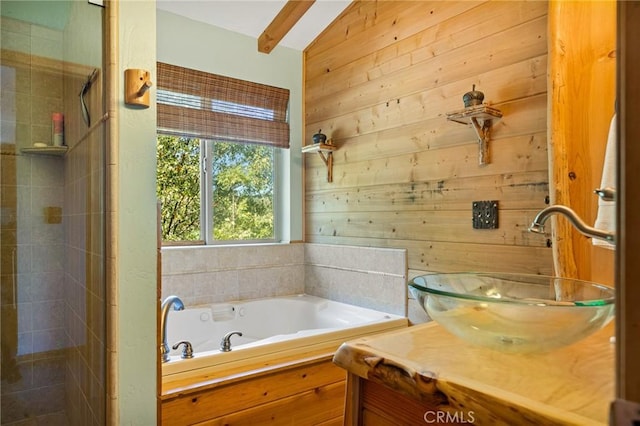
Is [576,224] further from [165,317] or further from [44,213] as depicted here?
[44,213]

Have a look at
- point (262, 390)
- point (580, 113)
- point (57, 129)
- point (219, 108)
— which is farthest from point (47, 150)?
point (580, 113)

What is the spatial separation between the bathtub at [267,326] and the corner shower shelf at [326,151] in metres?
1.02

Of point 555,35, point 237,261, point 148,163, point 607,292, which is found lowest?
point 237,261

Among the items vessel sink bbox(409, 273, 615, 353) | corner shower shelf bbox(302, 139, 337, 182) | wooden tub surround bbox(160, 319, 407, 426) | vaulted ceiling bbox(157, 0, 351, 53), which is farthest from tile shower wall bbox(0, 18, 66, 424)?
vessel sink bbox(409, 273, 615, 353)

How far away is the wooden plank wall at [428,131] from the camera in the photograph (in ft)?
6.73

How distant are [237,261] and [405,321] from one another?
133 cm

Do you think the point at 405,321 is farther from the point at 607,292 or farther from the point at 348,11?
the point at 348,11

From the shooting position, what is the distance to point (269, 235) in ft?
11.5

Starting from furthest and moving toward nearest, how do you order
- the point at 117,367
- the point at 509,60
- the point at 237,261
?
the point at 237,261, the point at 509,60, the point at 117,367

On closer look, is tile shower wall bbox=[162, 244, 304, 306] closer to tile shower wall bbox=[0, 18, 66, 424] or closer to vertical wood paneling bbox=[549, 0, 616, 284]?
tile shower wall bbox=[0, 18, 66, 424]

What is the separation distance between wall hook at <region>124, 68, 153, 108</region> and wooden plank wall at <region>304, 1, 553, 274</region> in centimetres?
165

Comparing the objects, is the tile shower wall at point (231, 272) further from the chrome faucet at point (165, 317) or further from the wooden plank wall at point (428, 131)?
the chrome faucet at point (165, 317)

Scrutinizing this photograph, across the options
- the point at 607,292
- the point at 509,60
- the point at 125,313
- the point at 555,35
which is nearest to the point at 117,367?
the point at 125,313

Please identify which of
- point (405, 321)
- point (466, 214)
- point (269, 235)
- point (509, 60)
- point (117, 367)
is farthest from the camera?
point (269, 235)
